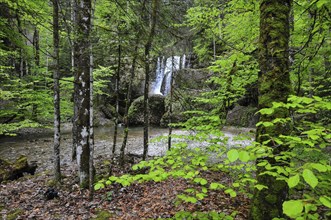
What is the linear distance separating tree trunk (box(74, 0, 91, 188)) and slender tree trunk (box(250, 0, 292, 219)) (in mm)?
4900

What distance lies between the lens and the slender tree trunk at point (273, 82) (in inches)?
121

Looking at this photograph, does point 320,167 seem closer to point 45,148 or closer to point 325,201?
point 325,201

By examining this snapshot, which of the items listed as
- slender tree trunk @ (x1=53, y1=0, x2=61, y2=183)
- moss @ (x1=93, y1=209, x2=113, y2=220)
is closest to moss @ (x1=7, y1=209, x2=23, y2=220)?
slender tree trunk @ (x1=53, y1=0, x2=61, y2=183)

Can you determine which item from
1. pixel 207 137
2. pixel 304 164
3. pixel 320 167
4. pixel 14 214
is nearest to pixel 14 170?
pixel 14 214

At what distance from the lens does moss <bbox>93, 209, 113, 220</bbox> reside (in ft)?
17.6

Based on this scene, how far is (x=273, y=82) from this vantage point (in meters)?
3.16

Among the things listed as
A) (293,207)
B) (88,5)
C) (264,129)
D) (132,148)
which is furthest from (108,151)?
(293,207)

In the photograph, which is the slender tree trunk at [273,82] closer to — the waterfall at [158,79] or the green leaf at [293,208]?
the green leaf at [293,208]

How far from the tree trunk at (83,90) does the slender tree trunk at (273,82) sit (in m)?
4.90

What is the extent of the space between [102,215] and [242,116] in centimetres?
1668

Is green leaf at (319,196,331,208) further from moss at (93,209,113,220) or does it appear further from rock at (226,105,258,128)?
rock at (226,105,258,128)

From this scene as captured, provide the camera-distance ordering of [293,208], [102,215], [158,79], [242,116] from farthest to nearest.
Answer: [158,79] < [242,116] < [102,215] < [293,208]

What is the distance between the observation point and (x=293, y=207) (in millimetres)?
1471

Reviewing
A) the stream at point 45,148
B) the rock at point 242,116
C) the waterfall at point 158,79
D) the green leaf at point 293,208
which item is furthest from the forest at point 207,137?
the waterfall at point 158,79
